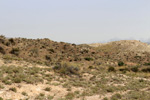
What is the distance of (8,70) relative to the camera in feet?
48.4

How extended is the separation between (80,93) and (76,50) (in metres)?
34.5

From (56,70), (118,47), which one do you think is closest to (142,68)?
(56,70)

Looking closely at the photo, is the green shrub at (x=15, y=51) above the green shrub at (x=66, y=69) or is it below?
above

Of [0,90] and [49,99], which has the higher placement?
[0,90]

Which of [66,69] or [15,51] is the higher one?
[15,51]

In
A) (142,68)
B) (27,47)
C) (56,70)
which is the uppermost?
(27,47)

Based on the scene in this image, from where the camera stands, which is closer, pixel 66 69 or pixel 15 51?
pixel 66 69

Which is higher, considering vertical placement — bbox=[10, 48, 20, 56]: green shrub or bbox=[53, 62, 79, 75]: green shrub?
bbox=[10, 48, 20, 56]: green shrub

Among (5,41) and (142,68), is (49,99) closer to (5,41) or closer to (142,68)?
(142,68)

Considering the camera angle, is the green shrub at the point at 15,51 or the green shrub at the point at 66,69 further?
the green shrub at the point at 15,51

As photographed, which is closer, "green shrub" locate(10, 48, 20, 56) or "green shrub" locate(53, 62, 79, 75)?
"green shrub" locate(53, 62, 79, 75)

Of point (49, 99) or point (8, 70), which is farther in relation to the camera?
point (8, 70)

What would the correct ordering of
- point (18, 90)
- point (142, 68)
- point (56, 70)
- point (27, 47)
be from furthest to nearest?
point (27, 47)
point (142, 68)
point (56, 70)
point (18, 90)

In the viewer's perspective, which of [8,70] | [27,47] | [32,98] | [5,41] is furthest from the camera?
[27,47]
